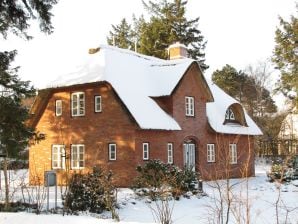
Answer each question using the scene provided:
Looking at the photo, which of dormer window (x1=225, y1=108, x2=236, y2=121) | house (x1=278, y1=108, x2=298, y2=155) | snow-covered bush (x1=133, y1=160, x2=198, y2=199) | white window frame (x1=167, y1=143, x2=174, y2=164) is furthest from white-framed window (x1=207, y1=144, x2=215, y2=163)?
snow-covered bush (x1=133, y1=160, x2=198, y2=199)

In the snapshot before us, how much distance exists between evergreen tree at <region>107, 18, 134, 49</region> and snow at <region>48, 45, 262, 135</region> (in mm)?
25219

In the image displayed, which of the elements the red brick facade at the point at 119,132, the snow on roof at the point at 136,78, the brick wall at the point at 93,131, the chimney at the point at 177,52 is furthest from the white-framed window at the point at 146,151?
the chimney at the point at 177,52

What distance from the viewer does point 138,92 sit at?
26.3m

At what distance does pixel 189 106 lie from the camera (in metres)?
28.7

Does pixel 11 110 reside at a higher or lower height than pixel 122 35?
lower

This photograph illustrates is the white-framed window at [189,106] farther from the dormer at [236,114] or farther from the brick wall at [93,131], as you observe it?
the brick wall at [93,131]

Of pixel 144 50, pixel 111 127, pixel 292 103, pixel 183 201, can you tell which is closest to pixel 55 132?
pixel 111 127

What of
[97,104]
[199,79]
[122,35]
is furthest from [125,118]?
[122,35]

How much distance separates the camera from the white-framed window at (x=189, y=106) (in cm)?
2847

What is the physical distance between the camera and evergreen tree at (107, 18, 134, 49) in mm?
55594

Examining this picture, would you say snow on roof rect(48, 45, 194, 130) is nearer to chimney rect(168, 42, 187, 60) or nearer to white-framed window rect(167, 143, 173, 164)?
white-framed window rect(167, 143, 173, 164)

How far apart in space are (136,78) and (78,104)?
3493 millimetres

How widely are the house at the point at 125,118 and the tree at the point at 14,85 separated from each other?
4680mm

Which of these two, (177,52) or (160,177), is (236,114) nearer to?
(177,52)
